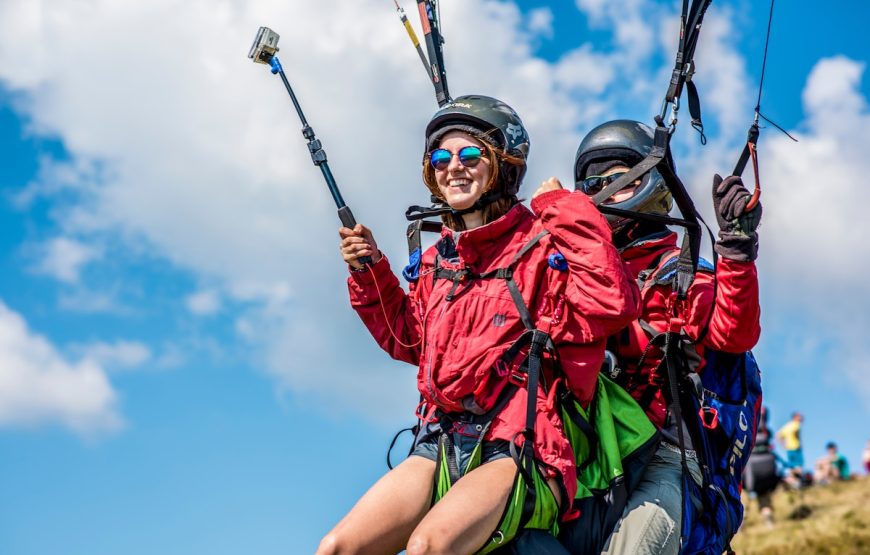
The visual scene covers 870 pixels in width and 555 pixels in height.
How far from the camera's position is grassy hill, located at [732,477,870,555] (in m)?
17.0

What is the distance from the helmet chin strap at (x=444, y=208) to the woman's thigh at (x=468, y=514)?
129cm

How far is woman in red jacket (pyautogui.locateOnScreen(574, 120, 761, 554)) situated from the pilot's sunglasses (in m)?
1.07

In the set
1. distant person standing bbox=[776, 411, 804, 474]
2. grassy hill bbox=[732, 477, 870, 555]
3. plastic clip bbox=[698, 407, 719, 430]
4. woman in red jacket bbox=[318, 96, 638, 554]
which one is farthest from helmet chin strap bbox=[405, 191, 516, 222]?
distant person standing bbox=[776, 411, 804, 474]

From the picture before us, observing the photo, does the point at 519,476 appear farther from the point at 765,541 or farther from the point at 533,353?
the point at 765,541

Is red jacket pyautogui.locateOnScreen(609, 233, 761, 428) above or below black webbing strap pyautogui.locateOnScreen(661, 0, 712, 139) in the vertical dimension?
below

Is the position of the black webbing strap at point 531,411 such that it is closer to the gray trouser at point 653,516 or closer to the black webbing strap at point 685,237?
the gray trouser at point 653,516

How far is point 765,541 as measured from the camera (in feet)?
59.5

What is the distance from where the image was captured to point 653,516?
501cm

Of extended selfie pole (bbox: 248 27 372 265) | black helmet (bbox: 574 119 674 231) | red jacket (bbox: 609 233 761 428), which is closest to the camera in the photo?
red jacket (bbox: 609 233 761 428)

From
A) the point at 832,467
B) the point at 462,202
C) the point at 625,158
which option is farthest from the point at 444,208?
the point at 832,467

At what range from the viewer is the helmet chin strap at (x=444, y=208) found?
5172mm

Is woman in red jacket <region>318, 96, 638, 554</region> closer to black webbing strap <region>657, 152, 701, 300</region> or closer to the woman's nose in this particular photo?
the woman's nose

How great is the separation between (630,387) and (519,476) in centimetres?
127

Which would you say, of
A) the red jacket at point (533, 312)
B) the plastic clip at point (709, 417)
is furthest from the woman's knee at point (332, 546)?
the plastic clip at point (709, 417)
